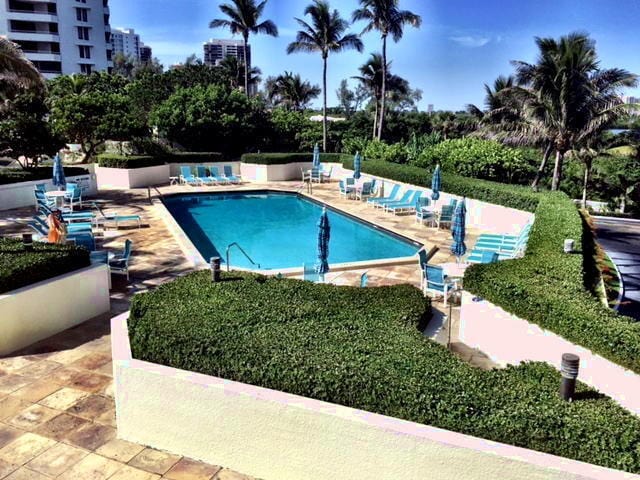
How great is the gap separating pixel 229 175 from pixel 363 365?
73.2 feet

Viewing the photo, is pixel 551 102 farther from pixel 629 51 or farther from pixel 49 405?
pixel 49 405

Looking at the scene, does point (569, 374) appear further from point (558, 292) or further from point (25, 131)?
point (25, 131)

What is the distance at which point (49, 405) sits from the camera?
562cm

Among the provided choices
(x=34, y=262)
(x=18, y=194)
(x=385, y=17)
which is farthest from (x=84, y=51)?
(x=34, y=262)

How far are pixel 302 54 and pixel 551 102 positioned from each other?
1754 centimetres

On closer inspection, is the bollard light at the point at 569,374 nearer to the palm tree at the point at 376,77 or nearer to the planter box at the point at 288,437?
the planter box at the point at 288,437

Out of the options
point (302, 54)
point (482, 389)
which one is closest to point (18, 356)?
point (482, 389)

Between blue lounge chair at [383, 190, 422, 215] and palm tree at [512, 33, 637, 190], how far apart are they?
5.87m

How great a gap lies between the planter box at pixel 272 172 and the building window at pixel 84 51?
5004 centimetres

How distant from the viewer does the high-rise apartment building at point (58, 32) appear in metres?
59.7

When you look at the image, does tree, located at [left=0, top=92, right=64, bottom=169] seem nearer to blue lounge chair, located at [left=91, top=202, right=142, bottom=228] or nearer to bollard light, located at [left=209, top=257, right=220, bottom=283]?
blue lounge chair, located at [left=91, top=202, right=142, bottom=228]

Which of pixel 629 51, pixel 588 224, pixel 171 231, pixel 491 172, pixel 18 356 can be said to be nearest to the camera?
pixel 18 356

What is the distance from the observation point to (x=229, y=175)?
25656mm

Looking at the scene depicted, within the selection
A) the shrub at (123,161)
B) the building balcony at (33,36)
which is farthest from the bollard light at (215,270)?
the building balcony at (33,36)
